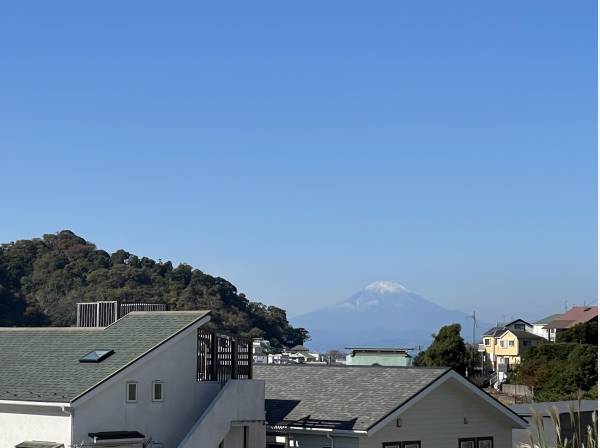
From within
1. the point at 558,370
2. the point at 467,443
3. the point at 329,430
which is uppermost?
the point at 558,370

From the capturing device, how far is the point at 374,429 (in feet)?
84.3

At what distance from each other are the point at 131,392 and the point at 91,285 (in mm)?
82625

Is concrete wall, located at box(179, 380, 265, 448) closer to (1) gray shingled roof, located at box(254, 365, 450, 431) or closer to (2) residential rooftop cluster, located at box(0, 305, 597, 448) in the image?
(2) residential rooftop cluster, located at box(0, 305, 597, 448)

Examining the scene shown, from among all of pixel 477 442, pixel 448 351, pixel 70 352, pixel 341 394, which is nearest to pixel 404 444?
pixel 341 394

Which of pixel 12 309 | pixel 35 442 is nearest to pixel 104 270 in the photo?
pixel 12 309

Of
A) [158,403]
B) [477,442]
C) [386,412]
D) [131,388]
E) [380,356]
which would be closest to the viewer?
[131,388]

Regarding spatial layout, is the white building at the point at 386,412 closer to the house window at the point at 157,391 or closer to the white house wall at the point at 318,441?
the white house wall at the point at 318,441

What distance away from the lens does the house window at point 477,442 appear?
94.8 ft

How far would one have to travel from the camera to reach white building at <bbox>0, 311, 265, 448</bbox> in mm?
22609

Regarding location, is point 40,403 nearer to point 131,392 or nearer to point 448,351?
point 131,392

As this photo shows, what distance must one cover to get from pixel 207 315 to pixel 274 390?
646 centimetres

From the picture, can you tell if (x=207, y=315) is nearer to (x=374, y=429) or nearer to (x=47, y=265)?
(x=374, y=429)

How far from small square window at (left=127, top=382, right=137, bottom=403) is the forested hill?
68.5 meters

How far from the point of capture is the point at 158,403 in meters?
24.2
